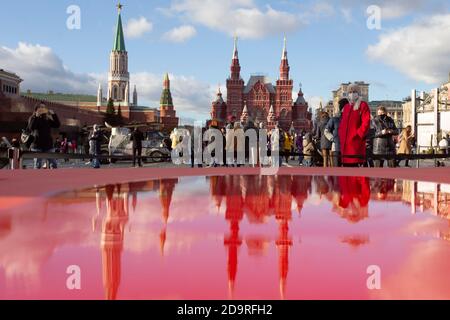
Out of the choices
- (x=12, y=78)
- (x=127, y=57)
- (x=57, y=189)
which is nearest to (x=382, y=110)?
(x=57, y=189)

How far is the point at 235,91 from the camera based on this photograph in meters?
138

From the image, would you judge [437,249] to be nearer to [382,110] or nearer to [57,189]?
[57,189]

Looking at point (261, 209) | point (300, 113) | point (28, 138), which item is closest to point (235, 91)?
point (300, 113)

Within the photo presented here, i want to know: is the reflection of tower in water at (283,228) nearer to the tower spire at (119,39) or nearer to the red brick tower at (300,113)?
the red brick tower at (300,113)

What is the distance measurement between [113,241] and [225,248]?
28.7 inches

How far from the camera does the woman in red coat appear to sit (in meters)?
10.8

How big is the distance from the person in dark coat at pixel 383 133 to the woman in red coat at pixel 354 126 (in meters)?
1.21

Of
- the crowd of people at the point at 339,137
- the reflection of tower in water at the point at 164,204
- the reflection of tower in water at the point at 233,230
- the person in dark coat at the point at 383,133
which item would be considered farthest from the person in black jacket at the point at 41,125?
the person in dark coat at the point at 383,133

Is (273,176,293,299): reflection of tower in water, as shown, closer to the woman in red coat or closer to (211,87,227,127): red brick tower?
the woman in red coat

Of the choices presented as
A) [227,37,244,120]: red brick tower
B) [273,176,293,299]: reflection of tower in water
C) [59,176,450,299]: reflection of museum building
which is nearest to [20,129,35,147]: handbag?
[59,176,450,299]: reflection of museum building

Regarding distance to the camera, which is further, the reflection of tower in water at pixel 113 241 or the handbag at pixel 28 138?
the handbag at pixel 28 138

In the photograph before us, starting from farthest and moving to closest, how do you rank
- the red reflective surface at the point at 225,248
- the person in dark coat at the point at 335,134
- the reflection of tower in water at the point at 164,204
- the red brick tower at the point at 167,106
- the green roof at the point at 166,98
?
the green roof at the point at 166,98
the red brick tower at the point at 167,106
the person in dark coat at the point at 335,134
the reflection of tower in water at the point at 164,204
the red reflective surface at the point at 225,248

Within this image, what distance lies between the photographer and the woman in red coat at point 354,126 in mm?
10781

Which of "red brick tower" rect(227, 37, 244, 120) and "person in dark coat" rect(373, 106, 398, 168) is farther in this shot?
"red brick tower" rect(227, 37, 244, 120)
